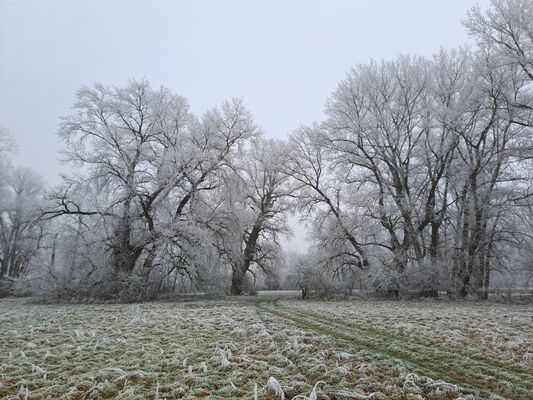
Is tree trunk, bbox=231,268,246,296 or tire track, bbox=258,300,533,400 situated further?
tree trunk, bbox=231,268,246,296

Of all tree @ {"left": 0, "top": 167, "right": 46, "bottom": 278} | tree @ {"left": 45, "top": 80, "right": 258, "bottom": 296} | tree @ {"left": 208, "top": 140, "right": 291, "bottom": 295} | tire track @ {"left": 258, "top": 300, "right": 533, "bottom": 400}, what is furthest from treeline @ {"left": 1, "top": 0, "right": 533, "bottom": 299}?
tire track @ {"left": 258, "top": 300, "right": 533, "bottom": 400}

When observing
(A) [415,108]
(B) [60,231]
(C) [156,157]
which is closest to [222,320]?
(C) [156,157]

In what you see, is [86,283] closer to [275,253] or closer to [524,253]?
[275,253]

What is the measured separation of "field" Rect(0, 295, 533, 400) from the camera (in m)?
3.43

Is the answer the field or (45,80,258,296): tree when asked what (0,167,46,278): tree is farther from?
the field

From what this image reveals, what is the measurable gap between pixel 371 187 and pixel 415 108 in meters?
5.69

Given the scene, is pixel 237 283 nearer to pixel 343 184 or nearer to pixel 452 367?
pixel 343 184

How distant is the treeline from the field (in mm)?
10049

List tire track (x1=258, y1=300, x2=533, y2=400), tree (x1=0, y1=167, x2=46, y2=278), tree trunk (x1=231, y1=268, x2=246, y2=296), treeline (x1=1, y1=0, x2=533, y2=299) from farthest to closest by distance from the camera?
tree (x1=0, y1=167, x2=46, y2=278)
tree trunk (x1=231, y1=268, x2=246, y2=296)
treeline (x1=1, y1=0, x2=533, y2=299)
tire track (x1=258, y1=300, x2=533, y2=400)

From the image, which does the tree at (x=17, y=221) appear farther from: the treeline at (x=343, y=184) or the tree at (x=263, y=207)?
Result: the tree at (x=263, y=207)

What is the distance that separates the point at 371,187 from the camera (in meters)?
22.1

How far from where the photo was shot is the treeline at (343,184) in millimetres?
16484

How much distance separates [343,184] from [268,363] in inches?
717

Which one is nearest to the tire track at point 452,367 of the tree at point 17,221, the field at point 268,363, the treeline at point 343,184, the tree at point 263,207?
the field at point 268,363
